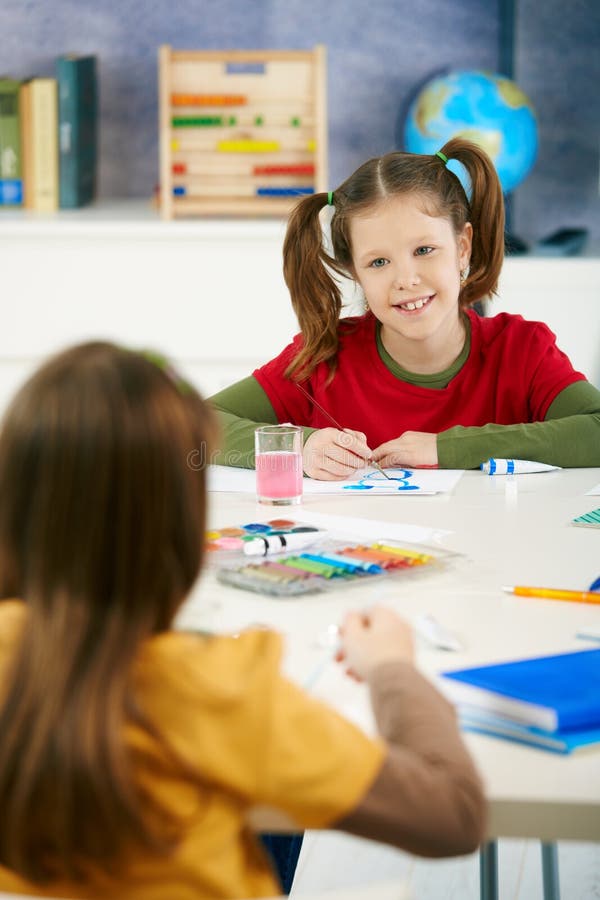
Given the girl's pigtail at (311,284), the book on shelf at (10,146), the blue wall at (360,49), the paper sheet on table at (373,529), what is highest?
the blue wall at (360,49)

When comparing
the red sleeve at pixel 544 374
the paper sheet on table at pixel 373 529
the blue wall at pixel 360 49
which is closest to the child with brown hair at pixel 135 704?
the paper sheet on table at pixel 373 529

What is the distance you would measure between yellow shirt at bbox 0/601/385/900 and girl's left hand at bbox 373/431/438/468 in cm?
108

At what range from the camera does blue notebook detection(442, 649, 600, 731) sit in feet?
2.68

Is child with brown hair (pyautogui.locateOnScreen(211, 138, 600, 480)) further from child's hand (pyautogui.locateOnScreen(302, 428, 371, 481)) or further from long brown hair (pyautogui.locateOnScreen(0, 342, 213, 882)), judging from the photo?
long brown hair (pyautogui.locateOnScreen(0, 342, 213, 882))

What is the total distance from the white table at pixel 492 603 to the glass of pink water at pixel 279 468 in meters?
0.02

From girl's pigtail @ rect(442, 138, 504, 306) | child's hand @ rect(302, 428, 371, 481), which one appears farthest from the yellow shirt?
girl's pigtail @ rect(442, 138, 504, 306)

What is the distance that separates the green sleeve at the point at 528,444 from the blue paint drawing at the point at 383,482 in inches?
3.1

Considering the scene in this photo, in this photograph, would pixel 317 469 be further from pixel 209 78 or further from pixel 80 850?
pixel 209 78

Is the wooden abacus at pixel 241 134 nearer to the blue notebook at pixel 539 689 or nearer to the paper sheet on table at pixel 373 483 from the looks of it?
the paper sheet on table at pixel 373 483

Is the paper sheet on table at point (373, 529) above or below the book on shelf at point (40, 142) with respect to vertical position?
below

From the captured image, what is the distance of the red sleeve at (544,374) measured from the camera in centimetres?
192

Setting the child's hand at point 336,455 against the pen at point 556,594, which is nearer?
the pen at point 556,594

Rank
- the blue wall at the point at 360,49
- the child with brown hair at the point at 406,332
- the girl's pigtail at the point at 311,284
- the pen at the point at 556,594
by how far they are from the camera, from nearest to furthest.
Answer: the pen at the point at 556,594, the child with brown hair at the point at 406,332, the girl's pigtail at the point at 311,284, the blue wall at the point at 360,49

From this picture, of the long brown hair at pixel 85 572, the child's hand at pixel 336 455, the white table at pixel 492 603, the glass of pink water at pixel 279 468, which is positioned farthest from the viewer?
the child's hand at pixel 336 455
